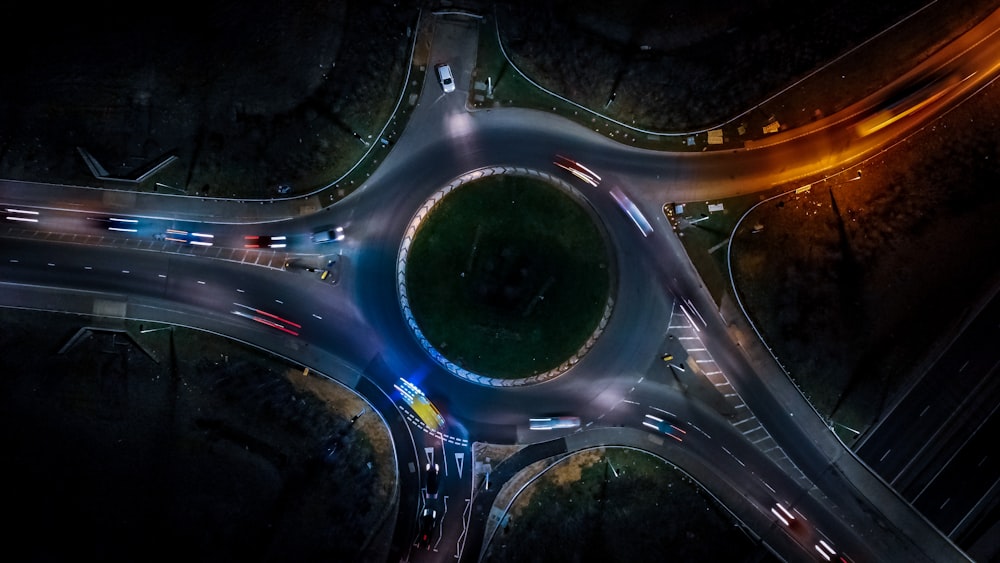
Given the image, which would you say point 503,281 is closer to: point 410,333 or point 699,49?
point 410,333

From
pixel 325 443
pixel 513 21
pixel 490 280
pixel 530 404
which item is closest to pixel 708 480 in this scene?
pixel 530 404

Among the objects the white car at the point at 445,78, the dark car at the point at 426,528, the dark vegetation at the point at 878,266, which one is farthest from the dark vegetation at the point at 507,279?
the dark vegetation at the point at 878,266

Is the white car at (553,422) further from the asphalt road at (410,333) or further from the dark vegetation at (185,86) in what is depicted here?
the dark vegetation at (185,86)

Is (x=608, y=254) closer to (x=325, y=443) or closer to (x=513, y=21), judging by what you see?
(x=513, y=21)

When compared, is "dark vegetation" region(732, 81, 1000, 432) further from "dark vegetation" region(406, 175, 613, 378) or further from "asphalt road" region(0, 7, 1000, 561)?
"dark vegetation" region(406, 175, 613, 378)

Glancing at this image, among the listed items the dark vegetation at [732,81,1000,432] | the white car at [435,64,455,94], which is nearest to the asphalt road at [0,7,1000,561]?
the white car at [435,64,455,94]

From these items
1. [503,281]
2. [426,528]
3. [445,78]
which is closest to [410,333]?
[503,281]
